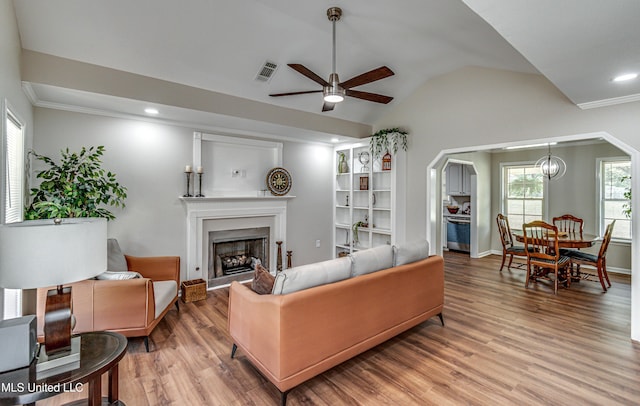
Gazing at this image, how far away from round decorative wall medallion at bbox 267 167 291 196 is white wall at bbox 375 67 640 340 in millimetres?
1956

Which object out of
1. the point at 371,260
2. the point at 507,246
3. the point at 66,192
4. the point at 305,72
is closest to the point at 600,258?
the point at 507,246

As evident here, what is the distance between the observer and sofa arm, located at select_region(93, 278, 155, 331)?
8.91 feet

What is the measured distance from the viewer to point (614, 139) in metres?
3.21

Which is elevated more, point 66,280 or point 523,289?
point 66,280

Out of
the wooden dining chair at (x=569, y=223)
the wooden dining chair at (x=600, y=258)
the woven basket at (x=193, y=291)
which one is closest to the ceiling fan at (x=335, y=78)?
the woven basket at (x=193, y=291)

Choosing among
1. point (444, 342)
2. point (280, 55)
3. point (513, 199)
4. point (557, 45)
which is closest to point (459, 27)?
point (557, 45)

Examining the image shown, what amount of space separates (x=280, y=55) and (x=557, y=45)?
2767 mm

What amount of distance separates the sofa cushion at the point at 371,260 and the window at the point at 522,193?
5.57 meters

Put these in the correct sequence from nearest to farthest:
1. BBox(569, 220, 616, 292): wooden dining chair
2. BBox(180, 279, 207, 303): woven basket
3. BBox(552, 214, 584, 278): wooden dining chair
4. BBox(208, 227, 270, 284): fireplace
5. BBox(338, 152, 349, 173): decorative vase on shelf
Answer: BBox(180, 279, 207, 303): woven basket → BBox(569, 220, 616, 292): wooden dining chair → BBox(208, 227, 270, 284): fireplace → BBox(552, 214, 584, 278): wooden dining chair → BBox(338, 152, 349, 173): decorative vase on shelf

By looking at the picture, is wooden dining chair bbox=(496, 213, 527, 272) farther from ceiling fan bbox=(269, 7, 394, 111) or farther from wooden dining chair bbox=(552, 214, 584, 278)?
ceiling fan bbox=(269, 7, 394, 111)

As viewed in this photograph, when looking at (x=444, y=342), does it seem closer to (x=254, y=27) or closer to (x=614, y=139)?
(x=614, y=139)

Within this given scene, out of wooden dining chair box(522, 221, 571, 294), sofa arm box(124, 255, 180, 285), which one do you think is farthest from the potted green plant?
wooden dining chair box(522, 221, 571, 294)

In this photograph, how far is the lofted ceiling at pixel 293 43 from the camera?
1.92 m

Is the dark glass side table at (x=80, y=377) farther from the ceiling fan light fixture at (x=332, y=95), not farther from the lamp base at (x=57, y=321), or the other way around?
the ceiling fan light fixture at (x=332, y=95)
